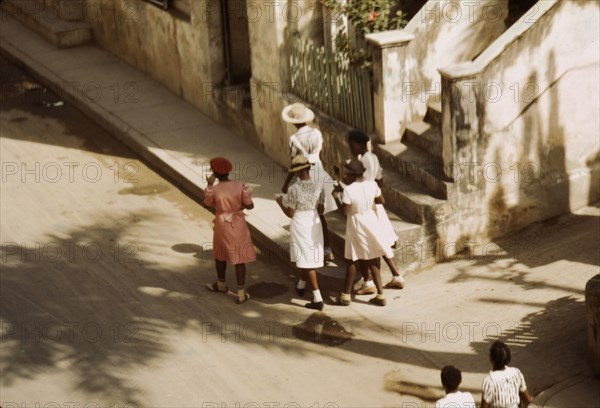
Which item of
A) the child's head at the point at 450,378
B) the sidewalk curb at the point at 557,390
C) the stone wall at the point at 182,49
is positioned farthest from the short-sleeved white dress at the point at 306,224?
the stone wall at the point at 182,49

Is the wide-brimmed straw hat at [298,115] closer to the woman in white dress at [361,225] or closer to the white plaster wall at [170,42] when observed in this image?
the woman in white dress at [361,225]

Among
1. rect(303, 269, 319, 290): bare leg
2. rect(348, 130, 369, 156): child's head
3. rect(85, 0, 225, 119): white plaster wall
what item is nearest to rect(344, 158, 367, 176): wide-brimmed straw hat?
rect(348, 130, 369, 156): child's head

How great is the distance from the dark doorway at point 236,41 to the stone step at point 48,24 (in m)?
4.62

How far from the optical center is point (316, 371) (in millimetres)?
11594

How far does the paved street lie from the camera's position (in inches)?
449

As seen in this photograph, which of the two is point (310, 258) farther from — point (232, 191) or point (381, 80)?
point (381, 80)

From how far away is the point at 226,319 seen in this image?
12648mm

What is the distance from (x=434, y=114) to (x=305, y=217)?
2.56 meters

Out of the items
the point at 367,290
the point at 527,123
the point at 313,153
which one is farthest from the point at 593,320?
the point at 313,153

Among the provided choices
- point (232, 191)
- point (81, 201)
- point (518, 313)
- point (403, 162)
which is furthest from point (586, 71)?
point (81, 201)

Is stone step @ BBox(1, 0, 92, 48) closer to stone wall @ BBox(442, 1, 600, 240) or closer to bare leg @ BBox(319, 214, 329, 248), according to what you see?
bare leg @ BBox(319, 214, 329, 248)

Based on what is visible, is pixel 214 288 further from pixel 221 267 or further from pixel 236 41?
pixel 236 41

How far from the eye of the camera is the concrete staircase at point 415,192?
1331cm

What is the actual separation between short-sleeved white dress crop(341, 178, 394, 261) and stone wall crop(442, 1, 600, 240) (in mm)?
1258
